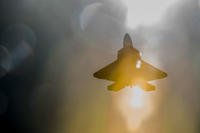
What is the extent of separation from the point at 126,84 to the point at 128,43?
1.57 metres

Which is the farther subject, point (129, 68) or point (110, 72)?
point (110, 72)

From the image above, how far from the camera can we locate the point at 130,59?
37.3 ft

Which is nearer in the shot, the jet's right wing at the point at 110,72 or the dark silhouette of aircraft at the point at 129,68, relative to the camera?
the dark silhouette of aircraft at the point at 129,68

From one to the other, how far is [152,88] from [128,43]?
3187mm

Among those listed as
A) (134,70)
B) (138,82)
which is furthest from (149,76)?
(134,70)

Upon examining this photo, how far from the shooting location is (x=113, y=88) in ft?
47.5

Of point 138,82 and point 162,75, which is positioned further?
point 162,75

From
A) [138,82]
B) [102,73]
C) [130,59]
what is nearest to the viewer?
[130,59]

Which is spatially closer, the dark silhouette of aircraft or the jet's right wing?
the dark silhouette of aircraft

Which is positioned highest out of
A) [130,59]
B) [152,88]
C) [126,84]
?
[130,59]

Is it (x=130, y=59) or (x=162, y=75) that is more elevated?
(x=130, y=59)

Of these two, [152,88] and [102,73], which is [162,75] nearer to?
[152,88]

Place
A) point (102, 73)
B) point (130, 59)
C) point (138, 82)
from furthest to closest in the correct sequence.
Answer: point (102, 73) → point (138, 82) → point (130, 59)

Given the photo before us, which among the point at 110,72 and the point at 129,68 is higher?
the point at 129,68
